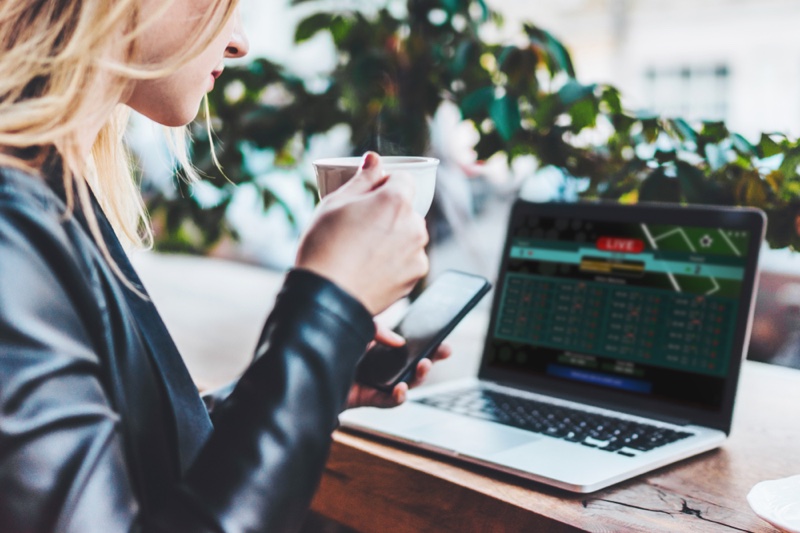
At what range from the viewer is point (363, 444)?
79cm

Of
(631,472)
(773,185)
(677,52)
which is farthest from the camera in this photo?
(677,52)

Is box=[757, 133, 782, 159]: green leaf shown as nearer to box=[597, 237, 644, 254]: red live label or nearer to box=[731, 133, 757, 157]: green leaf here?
box=[731, 133, 757, 157]: green leaf

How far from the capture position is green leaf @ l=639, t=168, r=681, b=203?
0.99 m

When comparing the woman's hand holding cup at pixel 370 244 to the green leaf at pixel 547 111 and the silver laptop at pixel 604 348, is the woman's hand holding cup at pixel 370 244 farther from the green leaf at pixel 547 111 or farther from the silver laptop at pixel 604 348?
the green leaf at pixel 547 111

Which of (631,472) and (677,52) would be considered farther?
(677,52)

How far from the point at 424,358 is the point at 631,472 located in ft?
0.77

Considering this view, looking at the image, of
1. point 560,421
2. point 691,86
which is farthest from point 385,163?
point 691,86

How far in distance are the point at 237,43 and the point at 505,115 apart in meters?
0.50

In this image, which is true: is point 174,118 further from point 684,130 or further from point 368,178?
point 684,130

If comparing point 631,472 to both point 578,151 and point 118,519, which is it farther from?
point 578,151

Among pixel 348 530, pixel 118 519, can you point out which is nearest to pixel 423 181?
pixel 118 519

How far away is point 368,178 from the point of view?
55 centimetres

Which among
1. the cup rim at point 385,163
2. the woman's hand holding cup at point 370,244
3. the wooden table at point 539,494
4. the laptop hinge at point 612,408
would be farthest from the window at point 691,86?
the woman's hand holding cup at point 370,244

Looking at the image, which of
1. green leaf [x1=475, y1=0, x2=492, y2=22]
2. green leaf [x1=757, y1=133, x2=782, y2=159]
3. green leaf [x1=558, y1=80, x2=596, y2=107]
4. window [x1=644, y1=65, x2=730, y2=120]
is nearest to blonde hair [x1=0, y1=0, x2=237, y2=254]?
green leaf [x1=558, y1=80, x2=596, y2=107]
